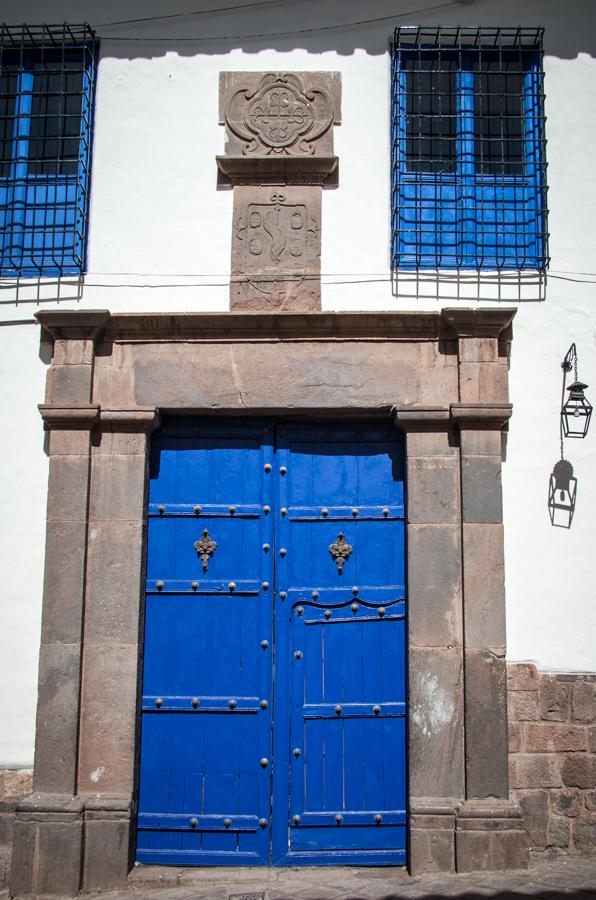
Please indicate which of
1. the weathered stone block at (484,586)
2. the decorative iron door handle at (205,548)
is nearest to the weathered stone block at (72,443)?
the decorative iron door handle at (205,548)

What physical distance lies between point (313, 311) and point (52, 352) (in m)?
1.47

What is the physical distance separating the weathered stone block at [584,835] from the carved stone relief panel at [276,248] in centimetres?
305

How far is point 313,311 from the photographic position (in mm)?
4711

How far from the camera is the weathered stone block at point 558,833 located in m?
4.40

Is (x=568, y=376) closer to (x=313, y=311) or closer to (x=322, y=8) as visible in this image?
(x=313, y=311)

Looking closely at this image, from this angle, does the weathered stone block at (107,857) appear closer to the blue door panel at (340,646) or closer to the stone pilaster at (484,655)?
the blue door panel at (340,646)

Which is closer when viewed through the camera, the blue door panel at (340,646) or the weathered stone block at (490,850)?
the weathered stone block at (490,850)

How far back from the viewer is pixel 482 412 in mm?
4578

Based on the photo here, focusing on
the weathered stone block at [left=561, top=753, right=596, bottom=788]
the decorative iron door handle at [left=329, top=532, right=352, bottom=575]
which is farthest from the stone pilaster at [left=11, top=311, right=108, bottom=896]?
the weathered stone block at [left=561, top=753, right=596, bottom=788]

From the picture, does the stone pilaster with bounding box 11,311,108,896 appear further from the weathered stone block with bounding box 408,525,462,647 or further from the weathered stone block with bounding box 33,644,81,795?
the weathered stone block with bounding box 408,525,462,647

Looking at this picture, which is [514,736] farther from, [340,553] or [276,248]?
[276,248]

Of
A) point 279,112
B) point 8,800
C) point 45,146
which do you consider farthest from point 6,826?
point 279,112

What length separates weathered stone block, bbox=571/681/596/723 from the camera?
14.7 ft

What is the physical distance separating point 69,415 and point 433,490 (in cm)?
200
